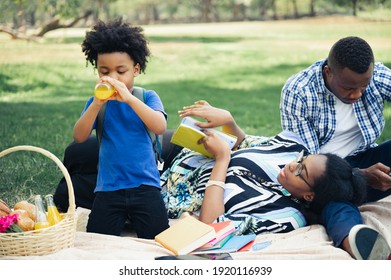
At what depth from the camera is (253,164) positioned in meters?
3.65

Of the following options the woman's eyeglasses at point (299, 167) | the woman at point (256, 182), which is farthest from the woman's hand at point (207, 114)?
the woman's eyeglasses at point (299, 167)

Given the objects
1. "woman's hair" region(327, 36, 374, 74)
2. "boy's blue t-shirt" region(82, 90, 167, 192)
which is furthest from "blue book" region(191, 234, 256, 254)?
"woman's hair" region(327, 36, 374, 74)

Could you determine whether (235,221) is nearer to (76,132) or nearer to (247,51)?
(76,132)

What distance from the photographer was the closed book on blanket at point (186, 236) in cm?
307

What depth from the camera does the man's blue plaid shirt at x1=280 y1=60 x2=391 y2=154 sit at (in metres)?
4.00

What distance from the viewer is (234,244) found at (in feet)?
10.5

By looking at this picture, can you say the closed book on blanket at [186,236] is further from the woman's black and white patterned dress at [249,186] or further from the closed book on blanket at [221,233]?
the woman's black and white patterned dress at [249,186]

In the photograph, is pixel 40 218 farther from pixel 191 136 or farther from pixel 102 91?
pixel 191 136

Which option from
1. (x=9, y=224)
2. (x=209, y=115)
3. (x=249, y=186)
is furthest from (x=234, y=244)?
(x=9, y=224)

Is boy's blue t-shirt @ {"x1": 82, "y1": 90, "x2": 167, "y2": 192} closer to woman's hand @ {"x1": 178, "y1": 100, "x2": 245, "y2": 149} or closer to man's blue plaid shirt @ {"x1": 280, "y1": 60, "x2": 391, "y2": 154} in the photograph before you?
woman's hand @ {"x1": 178, "y1": 100, "x2": 245, "y2": 149}

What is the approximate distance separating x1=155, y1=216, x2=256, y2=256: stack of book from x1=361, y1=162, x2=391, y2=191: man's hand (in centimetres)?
82
